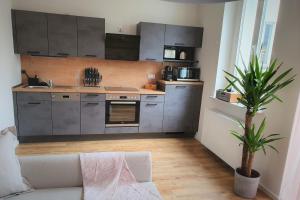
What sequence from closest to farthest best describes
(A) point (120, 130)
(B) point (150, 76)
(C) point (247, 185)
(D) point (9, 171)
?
1. (D) point (9, 171)
2. (C) point (247, 185)
3. (A) point (120, 130)
4. (B) point (150, 76)

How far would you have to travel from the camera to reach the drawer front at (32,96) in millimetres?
3554

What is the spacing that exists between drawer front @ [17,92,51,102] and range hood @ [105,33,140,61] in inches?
47.0

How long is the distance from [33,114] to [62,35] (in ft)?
4.46

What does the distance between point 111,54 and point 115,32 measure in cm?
47

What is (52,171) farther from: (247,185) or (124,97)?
(124,97)

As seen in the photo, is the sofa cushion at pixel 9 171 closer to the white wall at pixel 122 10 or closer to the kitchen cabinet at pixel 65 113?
the kitchen cabinet at pixel 65 113

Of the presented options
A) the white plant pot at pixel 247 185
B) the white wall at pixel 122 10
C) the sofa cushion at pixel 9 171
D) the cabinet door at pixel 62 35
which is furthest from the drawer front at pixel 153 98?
the sofa cushion at pixel 9 171

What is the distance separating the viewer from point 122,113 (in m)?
4.05

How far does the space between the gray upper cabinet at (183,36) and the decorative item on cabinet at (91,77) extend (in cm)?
141

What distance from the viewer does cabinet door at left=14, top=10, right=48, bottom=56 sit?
11.6 ft

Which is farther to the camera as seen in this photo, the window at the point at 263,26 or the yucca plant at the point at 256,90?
the window at the point at 263,26

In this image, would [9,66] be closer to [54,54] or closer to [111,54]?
[54,54]

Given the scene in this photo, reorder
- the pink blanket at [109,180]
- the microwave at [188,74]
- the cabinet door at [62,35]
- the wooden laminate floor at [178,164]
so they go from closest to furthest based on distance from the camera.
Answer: the pink blanket at [109,180] < the wooden laminate floor at [178,164] < the cabinet door at [62,35] < the microwave at [188,74]

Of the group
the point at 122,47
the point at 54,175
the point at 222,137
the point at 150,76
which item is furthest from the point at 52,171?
the point at 150,76
